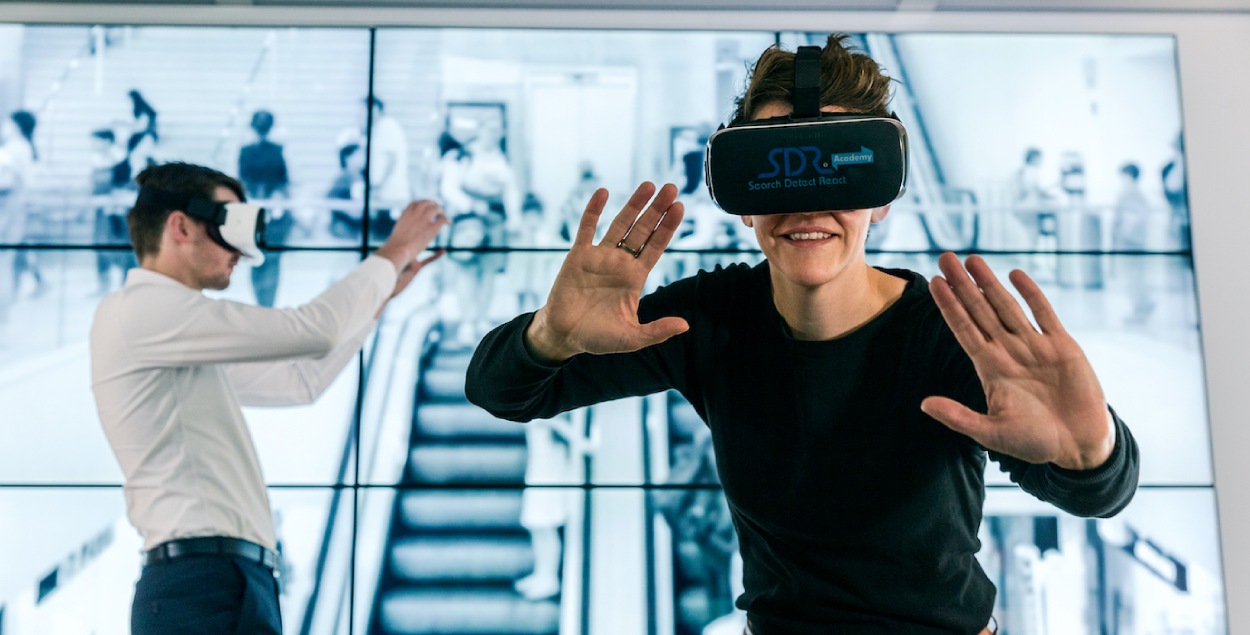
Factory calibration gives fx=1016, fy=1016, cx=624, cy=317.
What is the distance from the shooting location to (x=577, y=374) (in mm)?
1279

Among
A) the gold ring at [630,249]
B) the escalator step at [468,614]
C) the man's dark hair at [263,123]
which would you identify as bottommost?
the escalator step at [468,614]

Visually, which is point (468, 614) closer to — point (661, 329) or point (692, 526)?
point (692, 526)

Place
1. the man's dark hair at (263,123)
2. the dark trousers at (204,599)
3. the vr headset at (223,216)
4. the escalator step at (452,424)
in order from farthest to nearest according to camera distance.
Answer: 1. the man's dark hair at (263,123)
2. the escalator step at (452,424)
3. the vr headset at (223,216)
4. the dark trousers at (204,599)

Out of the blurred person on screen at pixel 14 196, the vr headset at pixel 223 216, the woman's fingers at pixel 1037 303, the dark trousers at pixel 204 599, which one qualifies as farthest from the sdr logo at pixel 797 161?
the blurred person on screen at pixel 14 196

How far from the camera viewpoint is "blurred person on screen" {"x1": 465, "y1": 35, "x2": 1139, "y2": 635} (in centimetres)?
106

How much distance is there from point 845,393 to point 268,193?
1966mm

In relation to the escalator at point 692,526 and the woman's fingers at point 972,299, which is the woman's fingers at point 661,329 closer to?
the woman's fingers at point 972,299

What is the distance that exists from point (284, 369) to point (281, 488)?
0.32m

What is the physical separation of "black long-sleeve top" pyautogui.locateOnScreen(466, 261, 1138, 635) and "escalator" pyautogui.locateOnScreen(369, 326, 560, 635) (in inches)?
54.1

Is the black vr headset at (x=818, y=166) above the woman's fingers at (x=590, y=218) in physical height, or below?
above

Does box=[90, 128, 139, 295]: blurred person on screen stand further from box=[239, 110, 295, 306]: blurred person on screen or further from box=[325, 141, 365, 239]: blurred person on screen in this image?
box=[325, 141, 365, 239]: blurred person on screen

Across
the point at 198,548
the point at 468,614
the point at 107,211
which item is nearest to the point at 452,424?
the point at 468,614

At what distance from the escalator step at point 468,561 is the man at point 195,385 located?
1.77 ft

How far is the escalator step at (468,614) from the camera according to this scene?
2.56 meters
